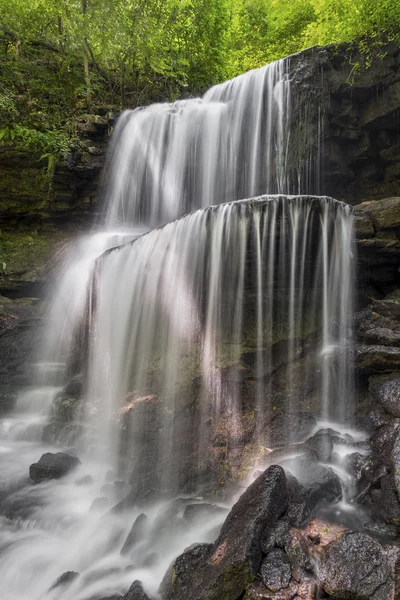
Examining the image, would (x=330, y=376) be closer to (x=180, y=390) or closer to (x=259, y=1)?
(x=180, y=390)

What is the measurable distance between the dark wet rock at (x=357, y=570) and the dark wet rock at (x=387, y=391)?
222cm

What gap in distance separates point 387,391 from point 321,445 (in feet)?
4.41

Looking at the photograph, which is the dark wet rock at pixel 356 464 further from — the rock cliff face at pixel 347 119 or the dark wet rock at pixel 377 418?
the rock cliff face at pixel 347 119

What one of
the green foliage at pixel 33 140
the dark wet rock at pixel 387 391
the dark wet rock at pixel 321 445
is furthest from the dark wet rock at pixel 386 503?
the green foliage at pixel 33 140

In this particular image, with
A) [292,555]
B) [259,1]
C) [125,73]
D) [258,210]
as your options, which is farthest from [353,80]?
[259,1]

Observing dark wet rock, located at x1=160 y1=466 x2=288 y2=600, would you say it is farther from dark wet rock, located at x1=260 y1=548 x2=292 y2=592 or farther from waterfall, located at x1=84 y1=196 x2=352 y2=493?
waterfall, located at x1=84 y1=196 x2=352 y2=493

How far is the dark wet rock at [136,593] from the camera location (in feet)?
11.2

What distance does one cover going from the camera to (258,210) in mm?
6020

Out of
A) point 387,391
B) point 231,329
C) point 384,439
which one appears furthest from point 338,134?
point 384,439

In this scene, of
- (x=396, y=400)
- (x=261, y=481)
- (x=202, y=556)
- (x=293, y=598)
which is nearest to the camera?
(x=293, y=598)

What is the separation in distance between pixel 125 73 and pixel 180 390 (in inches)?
461

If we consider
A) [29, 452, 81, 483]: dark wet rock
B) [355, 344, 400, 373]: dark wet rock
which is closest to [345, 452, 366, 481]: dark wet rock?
[355, 344, 400, 373]: dark wet rock

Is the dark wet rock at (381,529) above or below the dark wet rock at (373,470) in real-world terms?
below

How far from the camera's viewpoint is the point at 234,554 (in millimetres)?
3252
